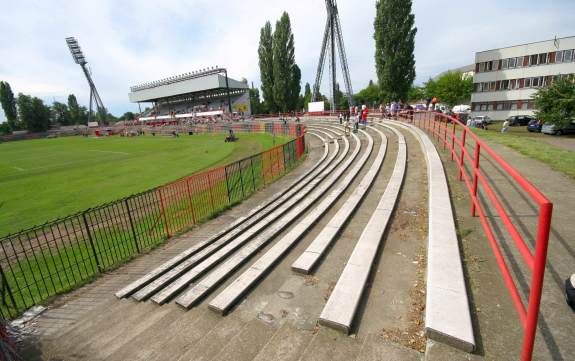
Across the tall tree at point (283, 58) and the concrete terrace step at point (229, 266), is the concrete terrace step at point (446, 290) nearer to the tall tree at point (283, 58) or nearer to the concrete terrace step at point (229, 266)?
the concrete terrace step at point (229, 266)

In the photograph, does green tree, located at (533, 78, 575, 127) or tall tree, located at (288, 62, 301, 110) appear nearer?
green tree, located at (533, 78, 575, 127)

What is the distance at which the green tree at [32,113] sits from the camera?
9869 cm

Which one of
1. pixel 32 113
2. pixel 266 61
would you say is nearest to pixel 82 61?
pixel 32 113

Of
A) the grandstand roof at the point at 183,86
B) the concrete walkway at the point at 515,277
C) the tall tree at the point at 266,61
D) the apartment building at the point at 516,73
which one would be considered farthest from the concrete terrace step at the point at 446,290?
the grandstand roof at the point at 183,86

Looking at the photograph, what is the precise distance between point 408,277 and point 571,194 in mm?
4742

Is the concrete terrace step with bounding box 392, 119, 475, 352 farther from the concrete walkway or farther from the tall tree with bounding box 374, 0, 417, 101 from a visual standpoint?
the tall tree with bounding box 374, 0, 417, 101

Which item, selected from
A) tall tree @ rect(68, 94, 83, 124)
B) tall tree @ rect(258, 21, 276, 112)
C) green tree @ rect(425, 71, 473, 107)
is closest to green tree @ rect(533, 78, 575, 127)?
green tree @ rect(425, 71, 473, 107)

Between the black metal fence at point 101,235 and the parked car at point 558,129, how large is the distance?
24.7 meters

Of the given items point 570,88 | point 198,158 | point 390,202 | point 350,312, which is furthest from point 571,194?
point 570,88

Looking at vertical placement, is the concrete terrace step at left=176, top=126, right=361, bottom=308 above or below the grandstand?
below

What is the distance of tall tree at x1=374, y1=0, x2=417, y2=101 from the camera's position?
35.4 metres

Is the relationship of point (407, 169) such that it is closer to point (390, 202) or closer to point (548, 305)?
point (390, 202)

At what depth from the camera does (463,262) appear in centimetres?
388

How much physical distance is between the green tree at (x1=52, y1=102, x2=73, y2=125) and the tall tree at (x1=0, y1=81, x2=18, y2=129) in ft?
50.6
